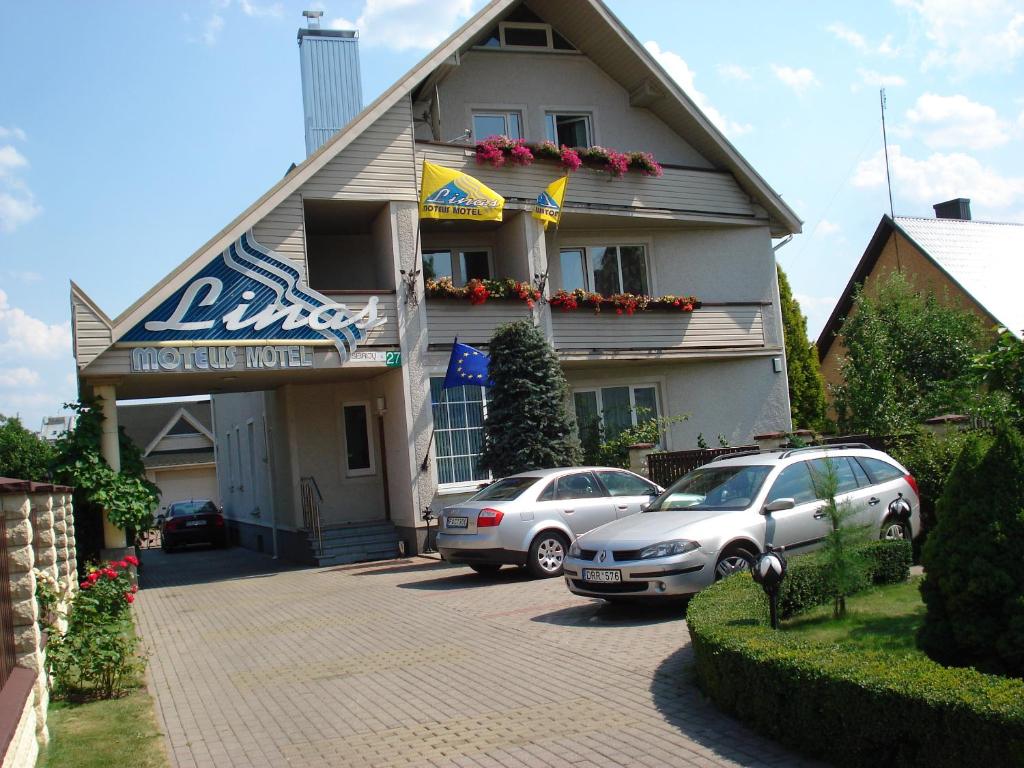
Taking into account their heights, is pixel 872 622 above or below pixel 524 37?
below

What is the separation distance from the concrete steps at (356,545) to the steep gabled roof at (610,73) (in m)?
6.50

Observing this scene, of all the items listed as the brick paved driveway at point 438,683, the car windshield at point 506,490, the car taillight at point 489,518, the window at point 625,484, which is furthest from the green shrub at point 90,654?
the window at point 625,484

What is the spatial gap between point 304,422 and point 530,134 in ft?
26.0

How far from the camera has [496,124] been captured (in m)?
22.3

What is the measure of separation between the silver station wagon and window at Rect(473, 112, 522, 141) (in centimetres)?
1207

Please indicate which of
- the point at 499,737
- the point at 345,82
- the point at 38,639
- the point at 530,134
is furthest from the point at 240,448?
the point at 499,737

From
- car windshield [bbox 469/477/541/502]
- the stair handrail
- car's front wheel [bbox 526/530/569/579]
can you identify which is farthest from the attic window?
car's front wheel [bbox 526/530/569/579]

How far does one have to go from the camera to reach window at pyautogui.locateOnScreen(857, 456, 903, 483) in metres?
12.4

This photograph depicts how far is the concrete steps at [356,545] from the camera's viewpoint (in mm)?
19781

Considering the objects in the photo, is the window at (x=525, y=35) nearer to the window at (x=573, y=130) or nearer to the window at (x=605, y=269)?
the window at (x=573, y=130)

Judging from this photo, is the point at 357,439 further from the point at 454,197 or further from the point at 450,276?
the point at 454,197

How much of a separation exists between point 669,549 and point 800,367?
20.3 metres

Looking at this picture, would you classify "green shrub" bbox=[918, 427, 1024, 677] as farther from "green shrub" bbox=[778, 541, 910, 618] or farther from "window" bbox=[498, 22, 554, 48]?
"window" bbox=[498, 22, 554, 48]

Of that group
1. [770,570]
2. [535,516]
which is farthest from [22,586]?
[535,516]
